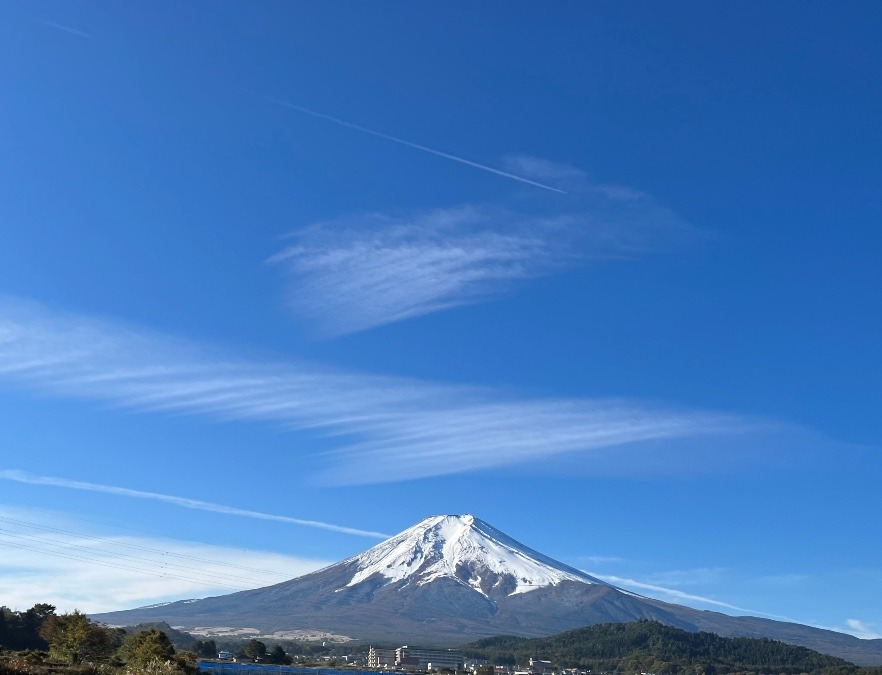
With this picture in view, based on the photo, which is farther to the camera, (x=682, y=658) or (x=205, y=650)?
(x=682, y=658)

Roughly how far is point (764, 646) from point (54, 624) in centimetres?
15507

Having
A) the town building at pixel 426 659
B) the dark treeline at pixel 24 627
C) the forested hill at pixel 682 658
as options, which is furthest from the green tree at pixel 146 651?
the forested hill at pixel 682 658

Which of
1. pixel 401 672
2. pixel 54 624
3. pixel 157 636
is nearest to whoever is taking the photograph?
pixel 157 636

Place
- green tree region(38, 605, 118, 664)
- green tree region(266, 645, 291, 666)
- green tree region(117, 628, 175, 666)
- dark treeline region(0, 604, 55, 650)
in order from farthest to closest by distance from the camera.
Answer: green tree region(266, 645, 291, 666) → dark treeline region(0, 604, 55, 650) → green tree region(38, 605, 118, 664) → green tree region(117, 628, 175, 666)

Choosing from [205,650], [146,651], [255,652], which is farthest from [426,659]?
[146,651]

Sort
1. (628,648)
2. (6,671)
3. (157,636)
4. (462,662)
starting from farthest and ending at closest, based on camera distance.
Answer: (628,648)
(462,662)
(157,636)
(6,671)

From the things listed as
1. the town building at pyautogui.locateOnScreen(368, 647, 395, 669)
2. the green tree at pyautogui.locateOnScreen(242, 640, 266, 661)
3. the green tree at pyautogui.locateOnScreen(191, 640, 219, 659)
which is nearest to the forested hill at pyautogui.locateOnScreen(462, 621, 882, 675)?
the town building at pyautogui.locateOnScreen(368, 647, 395, 669)

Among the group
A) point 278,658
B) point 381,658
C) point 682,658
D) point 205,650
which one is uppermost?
point 682,658

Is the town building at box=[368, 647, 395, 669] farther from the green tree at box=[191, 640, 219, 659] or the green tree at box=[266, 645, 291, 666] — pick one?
the green tree at box=[266, 645, 291, 666]

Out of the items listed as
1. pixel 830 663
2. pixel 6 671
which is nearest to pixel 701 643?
pixel 830 663

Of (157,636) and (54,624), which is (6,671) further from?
(54,624)

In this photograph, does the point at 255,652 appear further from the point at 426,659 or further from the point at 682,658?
the point at 682,658

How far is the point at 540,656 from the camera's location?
195625 mm

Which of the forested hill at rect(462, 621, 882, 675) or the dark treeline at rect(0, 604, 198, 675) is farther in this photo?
the forested hill at rect(462, 621, 882, 675)
